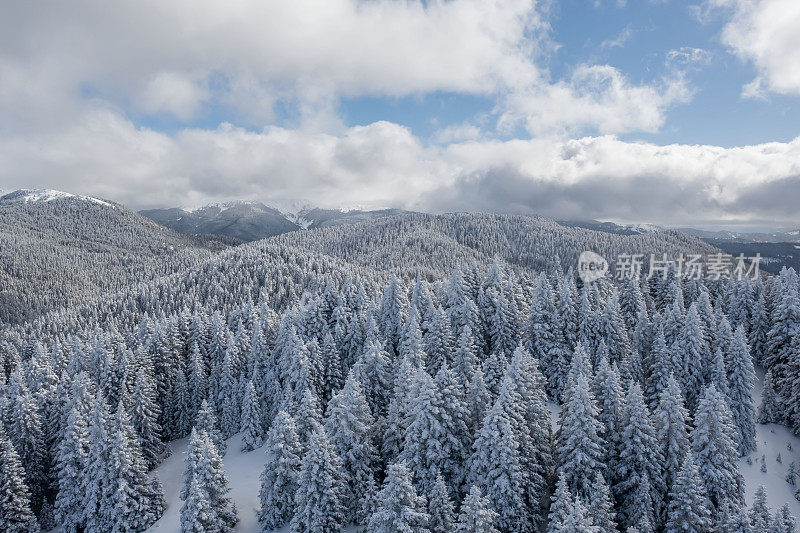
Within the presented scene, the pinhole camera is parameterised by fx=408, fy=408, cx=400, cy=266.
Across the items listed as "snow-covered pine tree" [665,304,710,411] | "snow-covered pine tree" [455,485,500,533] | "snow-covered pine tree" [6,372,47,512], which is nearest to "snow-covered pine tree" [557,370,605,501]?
"snow-covered pine tree" [455,485,500,533]

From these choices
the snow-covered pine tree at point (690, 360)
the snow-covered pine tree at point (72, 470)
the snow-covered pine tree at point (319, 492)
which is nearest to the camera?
the snow-covered pine tree at point (319, 492)

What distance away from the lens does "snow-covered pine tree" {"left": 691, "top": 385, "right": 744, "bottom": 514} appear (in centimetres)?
2764

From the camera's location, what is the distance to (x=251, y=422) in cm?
4734

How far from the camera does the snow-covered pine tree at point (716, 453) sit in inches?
1088

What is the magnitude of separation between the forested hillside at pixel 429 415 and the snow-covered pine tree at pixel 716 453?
14cm

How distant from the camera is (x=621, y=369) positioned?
1629 inches

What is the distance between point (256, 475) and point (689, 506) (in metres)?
37.7

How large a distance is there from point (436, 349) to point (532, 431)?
56.3 feet

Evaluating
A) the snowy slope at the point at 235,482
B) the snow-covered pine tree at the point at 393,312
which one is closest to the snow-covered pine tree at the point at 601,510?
the snowy slope at the point at 235,482

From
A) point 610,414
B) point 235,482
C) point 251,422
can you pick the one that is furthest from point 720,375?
point 251,422

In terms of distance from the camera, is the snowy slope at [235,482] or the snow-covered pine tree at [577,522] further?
the snowy slope at [235,482]

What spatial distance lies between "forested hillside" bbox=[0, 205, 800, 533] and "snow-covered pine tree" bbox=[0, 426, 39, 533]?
22 centimetres

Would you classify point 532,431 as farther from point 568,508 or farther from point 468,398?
point 568,508

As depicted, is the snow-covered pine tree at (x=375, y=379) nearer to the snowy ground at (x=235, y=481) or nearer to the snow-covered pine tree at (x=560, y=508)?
the snowy ground at (x=235, y=481)
